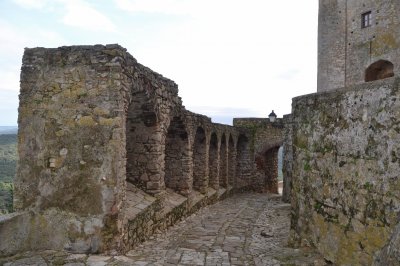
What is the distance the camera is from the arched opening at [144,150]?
780 centimetres

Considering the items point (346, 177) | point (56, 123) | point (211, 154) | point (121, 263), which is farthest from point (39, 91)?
point (211, 154)

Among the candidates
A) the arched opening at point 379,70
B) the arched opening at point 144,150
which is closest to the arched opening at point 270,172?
the arched opening at point 379,70

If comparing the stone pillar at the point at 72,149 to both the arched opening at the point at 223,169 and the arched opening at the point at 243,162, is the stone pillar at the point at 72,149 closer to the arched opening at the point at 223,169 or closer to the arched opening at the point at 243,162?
the arched opening at the point at 223,169

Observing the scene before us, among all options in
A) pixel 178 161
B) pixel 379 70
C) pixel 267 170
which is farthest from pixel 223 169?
pixel 379 70

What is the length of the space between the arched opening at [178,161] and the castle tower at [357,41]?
1163 centimetres

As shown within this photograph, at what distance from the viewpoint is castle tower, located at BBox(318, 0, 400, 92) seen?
18.8 m

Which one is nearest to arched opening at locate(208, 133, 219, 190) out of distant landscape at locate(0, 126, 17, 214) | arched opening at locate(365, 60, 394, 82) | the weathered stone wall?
the weathered stone wall

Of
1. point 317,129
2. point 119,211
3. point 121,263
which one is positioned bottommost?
point 121,263

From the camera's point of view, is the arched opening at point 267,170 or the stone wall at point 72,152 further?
the arched opening at point 267,170

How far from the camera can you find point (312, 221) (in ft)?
15.9

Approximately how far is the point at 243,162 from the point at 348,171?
16.4 meters

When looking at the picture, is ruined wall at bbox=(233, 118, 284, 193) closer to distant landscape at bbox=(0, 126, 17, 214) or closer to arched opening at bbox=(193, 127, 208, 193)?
arched opening at bbox=(193, 127, 208, 193)

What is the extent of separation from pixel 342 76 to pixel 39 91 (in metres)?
18.7

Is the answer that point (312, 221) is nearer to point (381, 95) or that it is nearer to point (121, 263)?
point (381, 95)
